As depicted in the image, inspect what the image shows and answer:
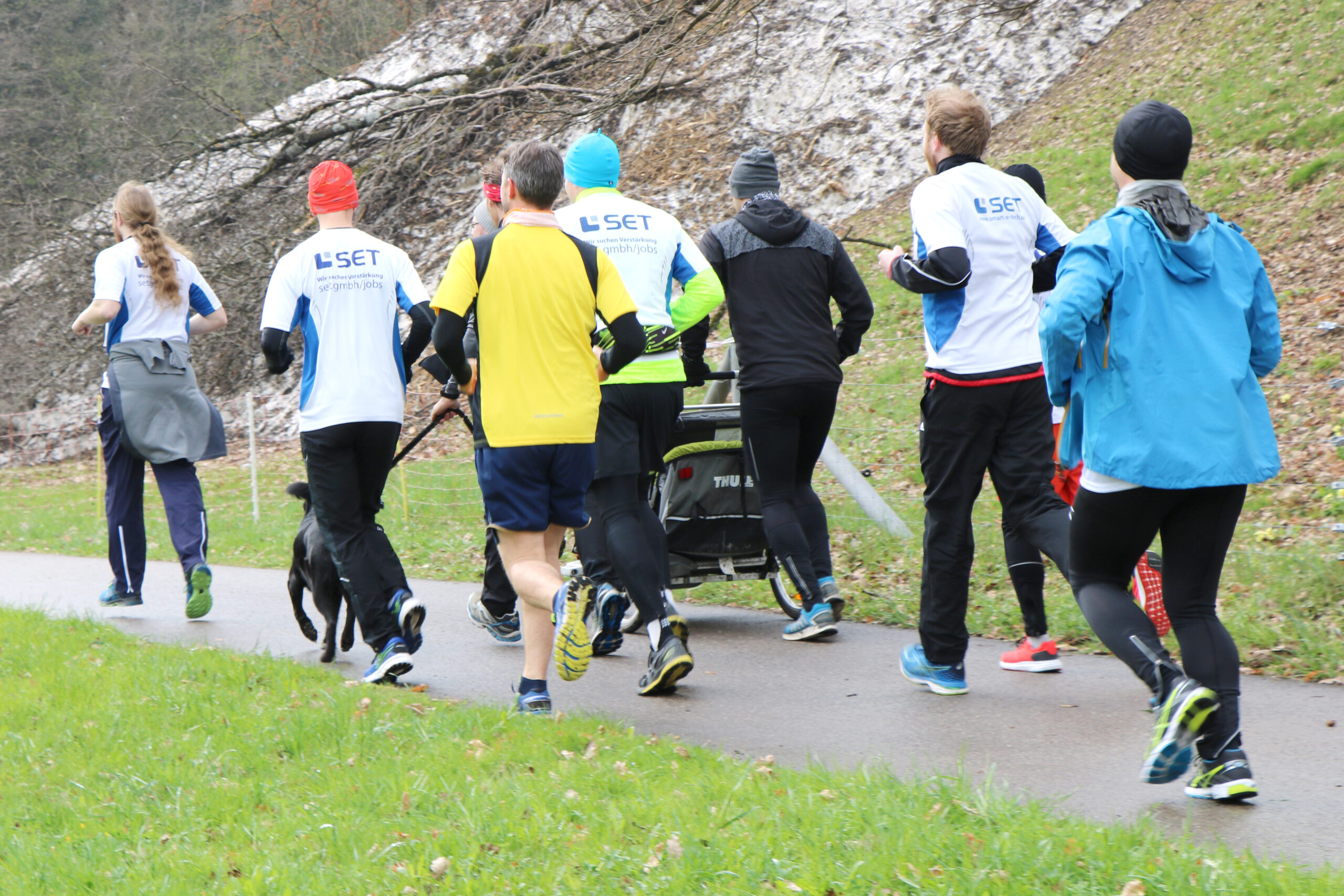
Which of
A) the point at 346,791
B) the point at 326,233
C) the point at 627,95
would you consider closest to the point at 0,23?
the point at 627,95

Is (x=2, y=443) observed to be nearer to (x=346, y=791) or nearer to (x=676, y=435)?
(x=676, y=435)

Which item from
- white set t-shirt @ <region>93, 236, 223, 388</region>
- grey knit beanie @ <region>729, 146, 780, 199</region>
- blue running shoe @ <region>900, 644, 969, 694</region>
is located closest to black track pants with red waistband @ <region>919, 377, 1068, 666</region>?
blue running shoe @ <region>900, 644, 969, 694</region>

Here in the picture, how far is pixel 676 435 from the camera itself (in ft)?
20.8

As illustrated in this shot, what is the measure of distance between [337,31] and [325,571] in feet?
79.8

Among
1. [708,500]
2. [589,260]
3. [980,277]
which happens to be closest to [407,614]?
[708,500]

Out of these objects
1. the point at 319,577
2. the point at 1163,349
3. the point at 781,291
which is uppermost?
the point at 781,291

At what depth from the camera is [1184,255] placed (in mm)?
3426

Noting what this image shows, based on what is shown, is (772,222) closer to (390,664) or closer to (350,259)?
(350,259)

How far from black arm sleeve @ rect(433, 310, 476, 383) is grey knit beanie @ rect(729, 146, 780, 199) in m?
1.85

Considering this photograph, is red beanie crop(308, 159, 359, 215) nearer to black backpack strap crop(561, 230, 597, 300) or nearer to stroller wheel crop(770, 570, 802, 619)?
black backpack strap crop(561, 230, 597, 300)

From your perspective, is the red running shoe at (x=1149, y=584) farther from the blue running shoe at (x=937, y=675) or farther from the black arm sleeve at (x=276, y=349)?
the black arm sleeve at (x=276, y=349)

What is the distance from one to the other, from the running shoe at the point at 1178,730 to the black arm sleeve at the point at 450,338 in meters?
2.66

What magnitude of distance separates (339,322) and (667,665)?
2069 millimetres

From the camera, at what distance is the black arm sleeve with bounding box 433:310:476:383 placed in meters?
4.47
